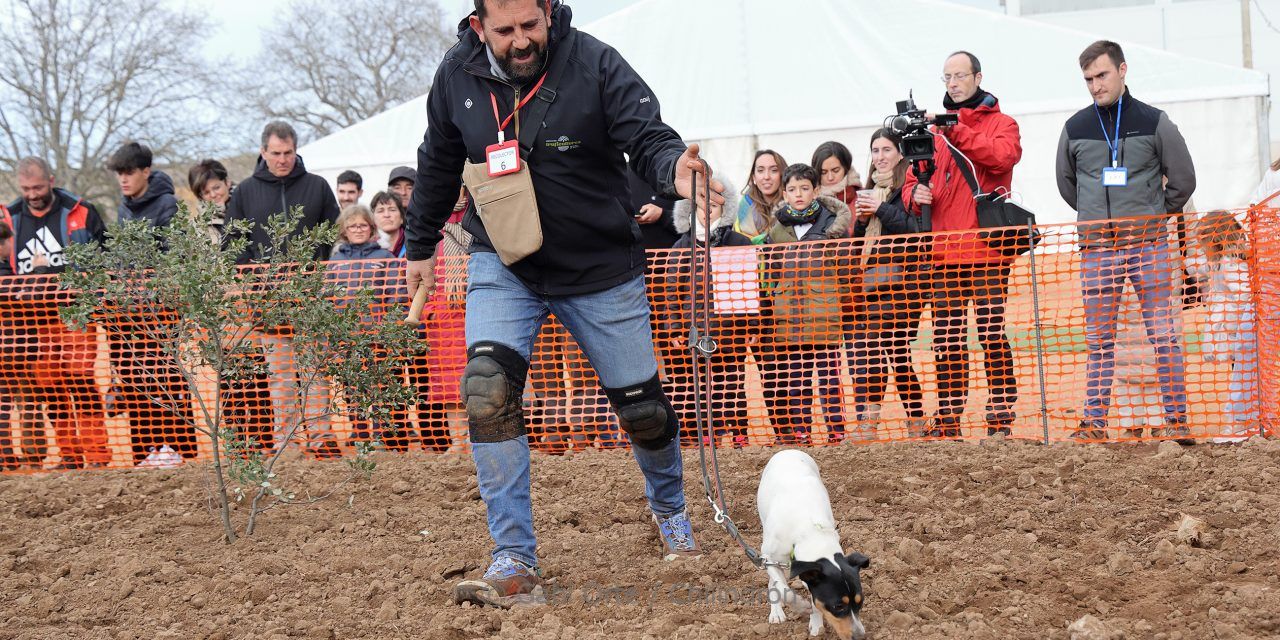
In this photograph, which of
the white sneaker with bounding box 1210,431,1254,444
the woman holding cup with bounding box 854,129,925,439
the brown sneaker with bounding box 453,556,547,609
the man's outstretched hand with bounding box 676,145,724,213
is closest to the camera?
the man's outstretched hand with bounding box 676,145,724,213

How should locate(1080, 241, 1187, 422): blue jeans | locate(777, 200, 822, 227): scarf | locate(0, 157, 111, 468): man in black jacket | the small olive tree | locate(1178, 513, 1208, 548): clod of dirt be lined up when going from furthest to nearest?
1. locate(0, 157, 111, 468): man in black jacket
2. locate(777, 200, 822, 227): scarf
3. locate(1080, 241, 1187, 422): blue jeans
4. the small olive tree
5. locate(1178, 513, 1208, 548): clod of dirt

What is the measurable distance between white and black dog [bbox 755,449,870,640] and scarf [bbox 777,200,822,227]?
3.29 m

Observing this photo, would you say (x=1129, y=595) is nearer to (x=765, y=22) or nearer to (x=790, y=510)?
(x=790, y=510)

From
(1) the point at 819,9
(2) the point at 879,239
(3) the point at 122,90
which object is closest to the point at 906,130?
(2) the point at 879,239

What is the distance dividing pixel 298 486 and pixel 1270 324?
549 cm

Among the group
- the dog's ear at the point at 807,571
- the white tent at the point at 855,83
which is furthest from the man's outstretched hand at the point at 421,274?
the white tent at the point at 855,83

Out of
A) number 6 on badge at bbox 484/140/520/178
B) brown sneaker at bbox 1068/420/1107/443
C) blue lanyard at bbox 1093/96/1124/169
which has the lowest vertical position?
brown sneaker at bbox 1068/420/1107/443

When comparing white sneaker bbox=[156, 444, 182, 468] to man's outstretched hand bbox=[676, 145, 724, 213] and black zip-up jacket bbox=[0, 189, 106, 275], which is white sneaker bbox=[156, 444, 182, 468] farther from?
man's outstretched hand bbox=[676, 145, 724, 213]

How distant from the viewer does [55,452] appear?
7.43 m

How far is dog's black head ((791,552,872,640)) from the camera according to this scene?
3.14 metres

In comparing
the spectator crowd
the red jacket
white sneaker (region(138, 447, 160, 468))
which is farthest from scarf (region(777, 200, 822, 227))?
white sneaker (region(138, 447, 160, 468))

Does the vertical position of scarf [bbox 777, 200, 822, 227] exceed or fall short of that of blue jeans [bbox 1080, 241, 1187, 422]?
it exceeds it

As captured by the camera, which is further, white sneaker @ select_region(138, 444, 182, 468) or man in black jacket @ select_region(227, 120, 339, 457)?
man in black jacket @ select_region(227, 120, 339, 457)

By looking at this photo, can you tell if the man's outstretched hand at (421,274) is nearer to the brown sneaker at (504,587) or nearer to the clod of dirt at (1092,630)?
the brown sneaker at (504,587)
